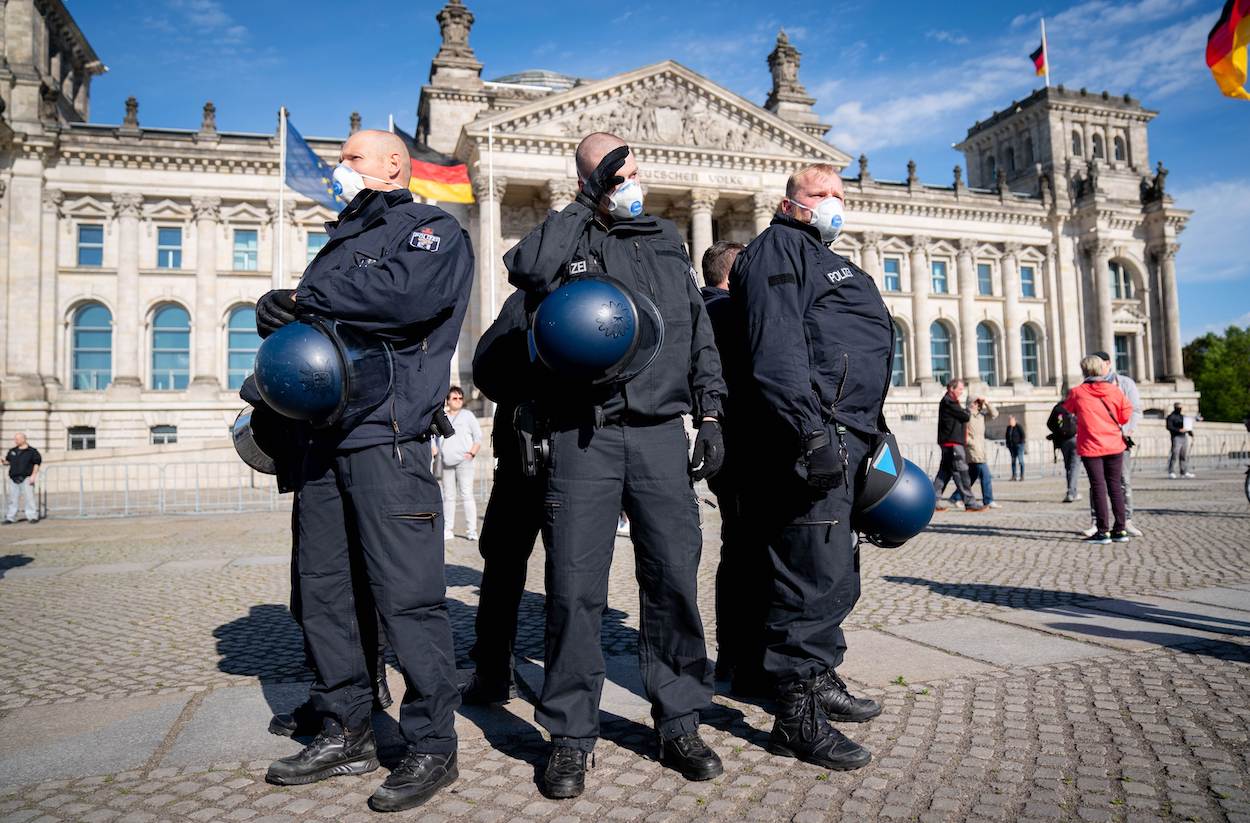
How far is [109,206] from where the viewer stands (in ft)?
Answer: 109

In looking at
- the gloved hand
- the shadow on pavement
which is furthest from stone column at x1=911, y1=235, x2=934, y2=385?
the gloved hand

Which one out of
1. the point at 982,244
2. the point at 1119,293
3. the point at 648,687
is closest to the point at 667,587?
the point at 648,687

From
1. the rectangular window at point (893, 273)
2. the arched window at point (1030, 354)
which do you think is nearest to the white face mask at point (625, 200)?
the rectangular window at point (893, 273)

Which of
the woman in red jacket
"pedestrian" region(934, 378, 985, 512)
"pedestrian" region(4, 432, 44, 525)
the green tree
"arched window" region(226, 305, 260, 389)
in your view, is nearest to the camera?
the woman in red jacket

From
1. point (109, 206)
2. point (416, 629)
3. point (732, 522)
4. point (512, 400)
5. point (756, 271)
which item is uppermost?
point (109, 206)

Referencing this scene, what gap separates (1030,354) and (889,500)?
50.4 meters

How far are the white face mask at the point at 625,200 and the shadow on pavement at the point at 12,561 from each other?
28.4 feet

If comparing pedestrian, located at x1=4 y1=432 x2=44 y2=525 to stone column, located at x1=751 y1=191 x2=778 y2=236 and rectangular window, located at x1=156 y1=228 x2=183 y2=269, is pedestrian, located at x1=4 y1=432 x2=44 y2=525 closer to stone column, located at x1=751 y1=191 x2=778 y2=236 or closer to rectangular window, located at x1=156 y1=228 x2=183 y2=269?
rectangular window, located at x1=156 y1=228 x2=183 y2=269

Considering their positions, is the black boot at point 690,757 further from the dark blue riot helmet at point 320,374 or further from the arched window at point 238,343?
the arched window at point 238,343

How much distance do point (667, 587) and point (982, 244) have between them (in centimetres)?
4947

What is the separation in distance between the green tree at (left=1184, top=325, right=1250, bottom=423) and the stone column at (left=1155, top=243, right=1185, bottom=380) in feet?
65.7

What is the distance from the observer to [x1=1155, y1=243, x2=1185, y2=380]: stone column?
47750 millimetres

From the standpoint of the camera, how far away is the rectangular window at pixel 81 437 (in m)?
31.3

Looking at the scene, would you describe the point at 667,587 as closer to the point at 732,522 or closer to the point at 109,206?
the point at 732,522
